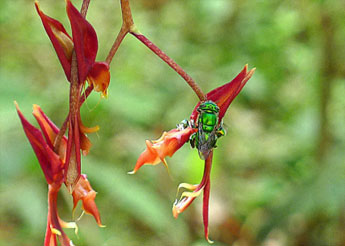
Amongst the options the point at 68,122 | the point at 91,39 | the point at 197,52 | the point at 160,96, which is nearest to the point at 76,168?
the point at 68,122

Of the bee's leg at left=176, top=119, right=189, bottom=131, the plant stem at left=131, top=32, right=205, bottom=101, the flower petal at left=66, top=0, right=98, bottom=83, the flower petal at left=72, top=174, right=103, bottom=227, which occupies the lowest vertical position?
the flower petal at left=72, top=174, right=103, bottom=227

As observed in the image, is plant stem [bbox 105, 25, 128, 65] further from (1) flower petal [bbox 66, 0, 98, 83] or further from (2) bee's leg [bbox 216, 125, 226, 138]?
(2) bee's leg [bbox 216, 125, 226, 138]

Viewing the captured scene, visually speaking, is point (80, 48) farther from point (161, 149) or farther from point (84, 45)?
point (161, 149)

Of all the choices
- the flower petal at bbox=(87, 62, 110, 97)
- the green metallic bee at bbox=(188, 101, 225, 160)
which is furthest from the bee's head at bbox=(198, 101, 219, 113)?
the flower petal at bbox=(87, 62, 110, 97)

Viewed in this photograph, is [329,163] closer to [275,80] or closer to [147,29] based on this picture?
[275,80]

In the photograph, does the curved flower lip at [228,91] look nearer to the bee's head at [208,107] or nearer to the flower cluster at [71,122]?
the bee's head at [208,107]

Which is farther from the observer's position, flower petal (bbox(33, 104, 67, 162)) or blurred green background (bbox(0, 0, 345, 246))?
blurred green background (bbox(0, 0, 345, 246))

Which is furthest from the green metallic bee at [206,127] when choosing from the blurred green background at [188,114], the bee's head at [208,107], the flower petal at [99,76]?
the blurred green background at [188,114]
